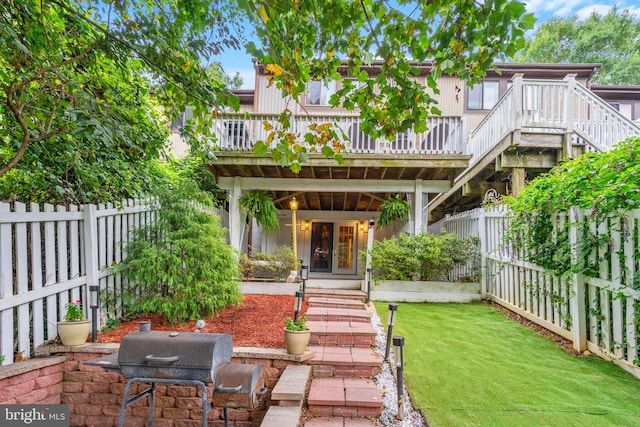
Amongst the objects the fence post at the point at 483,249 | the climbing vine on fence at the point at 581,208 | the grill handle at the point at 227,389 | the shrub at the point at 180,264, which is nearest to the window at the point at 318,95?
the fence post at the point at 483,249

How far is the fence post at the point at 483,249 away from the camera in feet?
21.2

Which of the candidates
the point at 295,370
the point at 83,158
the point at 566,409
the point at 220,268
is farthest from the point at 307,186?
the point at 566,409

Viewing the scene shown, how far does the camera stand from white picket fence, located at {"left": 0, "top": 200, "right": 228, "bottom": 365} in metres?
2.93

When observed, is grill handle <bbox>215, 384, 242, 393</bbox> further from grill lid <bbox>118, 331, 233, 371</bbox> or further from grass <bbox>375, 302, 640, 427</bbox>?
grass <bbox>375, 302, 640, 427</bbox>

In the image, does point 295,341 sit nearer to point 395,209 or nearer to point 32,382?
point 32,382

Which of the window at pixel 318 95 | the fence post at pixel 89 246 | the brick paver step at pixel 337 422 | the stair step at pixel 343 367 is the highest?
the window at pixel 318 95

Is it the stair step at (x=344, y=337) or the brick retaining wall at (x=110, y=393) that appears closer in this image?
the brick retaining wall at (x=110, y=393)

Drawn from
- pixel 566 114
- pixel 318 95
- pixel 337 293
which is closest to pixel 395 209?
pixel 337 293

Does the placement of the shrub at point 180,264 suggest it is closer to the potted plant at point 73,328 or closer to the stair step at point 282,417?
the potted plant at point 73,328

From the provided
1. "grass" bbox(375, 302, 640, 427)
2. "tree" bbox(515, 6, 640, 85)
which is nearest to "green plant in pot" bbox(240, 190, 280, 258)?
"grass" bbox(375, 302, 640, 427)

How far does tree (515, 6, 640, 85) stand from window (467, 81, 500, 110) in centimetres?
1098

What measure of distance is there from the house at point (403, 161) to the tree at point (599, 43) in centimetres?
1573

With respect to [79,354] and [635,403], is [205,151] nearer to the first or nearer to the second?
[79,354]

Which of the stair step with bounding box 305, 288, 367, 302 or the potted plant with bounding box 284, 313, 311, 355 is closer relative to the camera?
the potted plant with bounding box 284, 313, 311, 355
